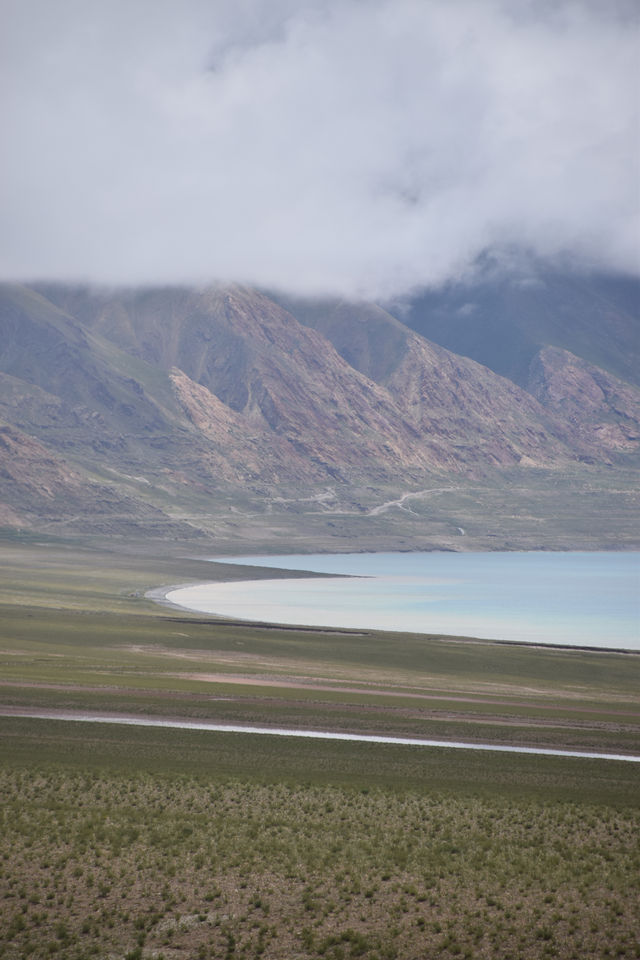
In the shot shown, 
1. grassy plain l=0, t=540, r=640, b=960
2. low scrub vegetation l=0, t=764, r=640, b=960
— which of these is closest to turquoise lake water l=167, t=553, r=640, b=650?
grassy plain l=0, t=540, r=640, b=960

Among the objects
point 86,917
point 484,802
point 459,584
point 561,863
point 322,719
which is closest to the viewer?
point 86,917

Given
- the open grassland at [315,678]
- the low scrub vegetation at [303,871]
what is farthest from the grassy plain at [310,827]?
the open grassland at [315,678]

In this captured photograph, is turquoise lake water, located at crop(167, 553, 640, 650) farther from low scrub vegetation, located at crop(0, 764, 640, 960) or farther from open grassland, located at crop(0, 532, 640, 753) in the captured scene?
low scrub vegetation, located at crop(0, 764, 640, 960)

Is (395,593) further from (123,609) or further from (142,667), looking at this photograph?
(142,667)

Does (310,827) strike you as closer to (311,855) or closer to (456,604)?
(311,855)

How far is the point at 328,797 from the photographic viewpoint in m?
29.8

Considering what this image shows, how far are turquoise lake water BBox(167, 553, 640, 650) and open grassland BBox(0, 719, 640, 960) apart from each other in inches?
2353

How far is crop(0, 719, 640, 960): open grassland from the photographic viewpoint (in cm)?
1988

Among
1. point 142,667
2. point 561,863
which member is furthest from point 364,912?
point 142,667

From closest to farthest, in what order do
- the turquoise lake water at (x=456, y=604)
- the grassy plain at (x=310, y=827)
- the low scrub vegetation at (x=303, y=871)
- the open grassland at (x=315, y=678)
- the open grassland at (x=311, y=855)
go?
the low scrub vegetation at (x=303, y=871), the open grassland at (x=311, y=855), the grassy plain at (x=310, y=827), the open grassland at (x=315, y=678), the turquoise lake water at (x=456, y=604)

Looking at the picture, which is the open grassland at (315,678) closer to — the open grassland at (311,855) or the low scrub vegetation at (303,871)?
the open grassland at (311,855)

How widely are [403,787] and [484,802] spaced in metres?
3.02

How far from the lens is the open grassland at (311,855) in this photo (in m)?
19.9

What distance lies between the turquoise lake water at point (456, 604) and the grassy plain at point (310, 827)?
43178 mm
